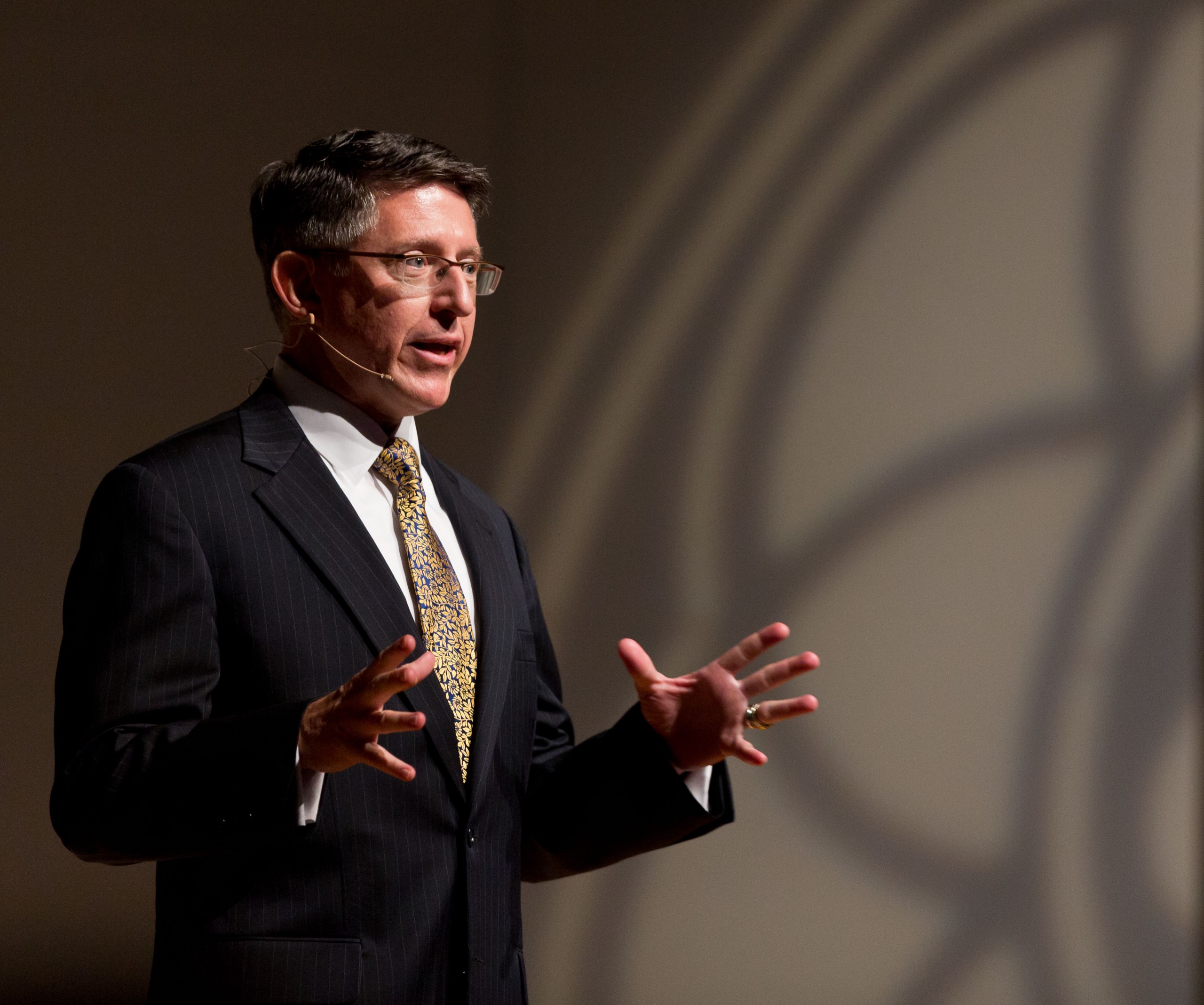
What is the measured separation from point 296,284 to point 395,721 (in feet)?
2.48

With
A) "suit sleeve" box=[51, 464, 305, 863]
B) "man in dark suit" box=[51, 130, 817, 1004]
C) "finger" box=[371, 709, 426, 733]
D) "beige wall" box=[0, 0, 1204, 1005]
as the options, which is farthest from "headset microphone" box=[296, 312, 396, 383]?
"beige wall" box=[0, 0, 1204, 1005]

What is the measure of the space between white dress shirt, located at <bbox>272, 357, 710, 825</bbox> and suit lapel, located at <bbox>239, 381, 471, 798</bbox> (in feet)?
0.10

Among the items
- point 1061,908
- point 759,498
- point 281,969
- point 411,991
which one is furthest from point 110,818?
point 1061,908

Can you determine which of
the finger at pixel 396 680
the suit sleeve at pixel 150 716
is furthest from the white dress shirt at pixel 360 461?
the finger at pixel 396 680

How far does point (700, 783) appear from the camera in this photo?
5.58ft

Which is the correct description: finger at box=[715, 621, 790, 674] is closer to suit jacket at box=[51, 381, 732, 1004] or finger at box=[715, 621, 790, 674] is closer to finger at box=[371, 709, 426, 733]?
suit jacket at box=[51, 381, 732, 1004]

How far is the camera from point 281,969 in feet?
4.74

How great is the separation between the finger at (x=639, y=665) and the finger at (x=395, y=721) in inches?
13.0

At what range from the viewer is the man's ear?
176cm

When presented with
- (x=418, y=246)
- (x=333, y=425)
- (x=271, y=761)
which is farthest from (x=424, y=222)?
(x=271, y=761)

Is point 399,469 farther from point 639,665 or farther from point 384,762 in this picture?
point 384,762

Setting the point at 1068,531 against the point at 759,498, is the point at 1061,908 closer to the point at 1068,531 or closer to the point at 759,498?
the point at 1068,531

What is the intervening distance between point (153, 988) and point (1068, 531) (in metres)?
2.16

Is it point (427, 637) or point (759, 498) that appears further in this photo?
point (759, 498)
